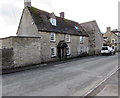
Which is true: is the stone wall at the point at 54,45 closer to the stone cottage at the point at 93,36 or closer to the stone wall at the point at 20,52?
the stone wall at the point at 20,52

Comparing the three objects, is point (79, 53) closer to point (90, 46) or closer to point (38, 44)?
point (90, 46)

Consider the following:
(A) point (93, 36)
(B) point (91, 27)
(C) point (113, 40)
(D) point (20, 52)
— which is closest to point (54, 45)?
(D) point (20, 52)

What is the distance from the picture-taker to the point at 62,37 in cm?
2395

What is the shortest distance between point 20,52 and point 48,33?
6791 millimetres

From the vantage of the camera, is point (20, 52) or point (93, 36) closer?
point (20, 52)

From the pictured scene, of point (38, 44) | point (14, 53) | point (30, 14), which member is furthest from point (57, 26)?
point (14, 53)

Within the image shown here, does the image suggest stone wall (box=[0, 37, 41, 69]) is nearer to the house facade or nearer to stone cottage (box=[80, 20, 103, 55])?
stone cottage (box=[80, 20, 103, 55])

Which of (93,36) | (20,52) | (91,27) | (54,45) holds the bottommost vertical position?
(20,52)

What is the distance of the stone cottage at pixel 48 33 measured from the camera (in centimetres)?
2019

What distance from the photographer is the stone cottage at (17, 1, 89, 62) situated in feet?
66.2

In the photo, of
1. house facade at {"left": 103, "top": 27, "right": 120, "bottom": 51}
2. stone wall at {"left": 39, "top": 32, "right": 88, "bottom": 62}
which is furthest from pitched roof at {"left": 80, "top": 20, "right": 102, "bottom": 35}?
house facade at {"left": 103, "top": 27, "right": 120, "bottom": 51}

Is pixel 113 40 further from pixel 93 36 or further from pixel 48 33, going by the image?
pixel 48 33

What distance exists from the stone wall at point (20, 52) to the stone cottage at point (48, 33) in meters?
1.90

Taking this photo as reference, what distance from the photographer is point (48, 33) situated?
21.0 meters
